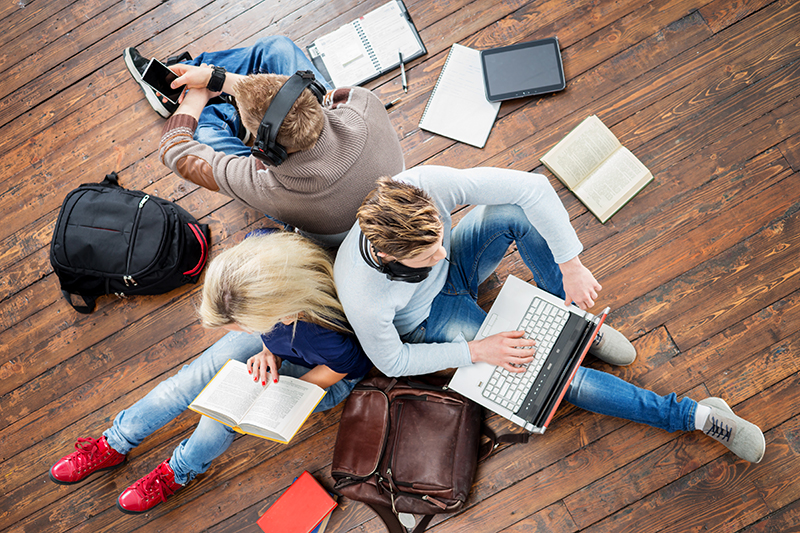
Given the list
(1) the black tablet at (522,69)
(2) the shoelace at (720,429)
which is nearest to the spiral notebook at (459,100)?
(1) the black tablet at (522,69)

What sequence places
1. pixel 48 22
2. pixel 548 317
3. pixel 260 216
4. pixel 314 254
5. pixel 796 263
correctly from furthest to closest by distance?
pixel 48 22 < pixel 260 216 < pixel 796 263 < pixel 548 317 < pixel 314 254

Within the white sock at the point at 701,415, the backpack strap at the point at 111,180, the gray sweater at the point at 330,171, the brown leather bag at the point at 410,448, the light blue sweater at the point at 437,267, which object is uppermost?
the backpack strap at the point at 111,180

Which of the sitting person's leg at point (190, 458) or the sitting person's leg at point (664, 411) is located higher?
the sitting person's leg at point (190, 458)

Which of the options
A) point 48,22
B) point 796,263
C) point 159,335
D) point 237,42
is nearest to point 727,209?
point 796,263

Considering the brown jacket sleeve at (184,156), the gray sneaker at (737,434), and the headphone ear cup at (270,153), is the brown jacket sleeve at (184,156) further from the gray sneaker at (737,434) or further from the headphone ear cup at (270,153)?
the gray sneaker at (737,434)

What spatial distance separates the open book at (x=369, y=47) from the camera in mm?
2014

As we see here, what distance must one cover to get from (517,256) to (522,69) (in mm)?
Answer: 770

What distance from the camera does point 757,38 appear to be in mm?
1872

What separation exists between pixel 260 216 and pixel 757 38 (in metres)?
2.15

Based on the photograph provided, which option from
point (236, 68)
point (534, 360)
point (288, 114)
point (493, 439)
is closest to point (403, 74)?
point (236, 68)

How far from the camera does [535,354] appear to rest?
1.50 meters

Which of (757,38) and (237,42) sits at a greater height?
(237,42)

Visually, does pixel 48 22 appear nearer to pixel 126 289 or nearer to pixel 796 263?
pixel 126 289

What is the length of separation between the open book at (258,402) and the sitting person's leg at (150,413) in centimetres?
13
